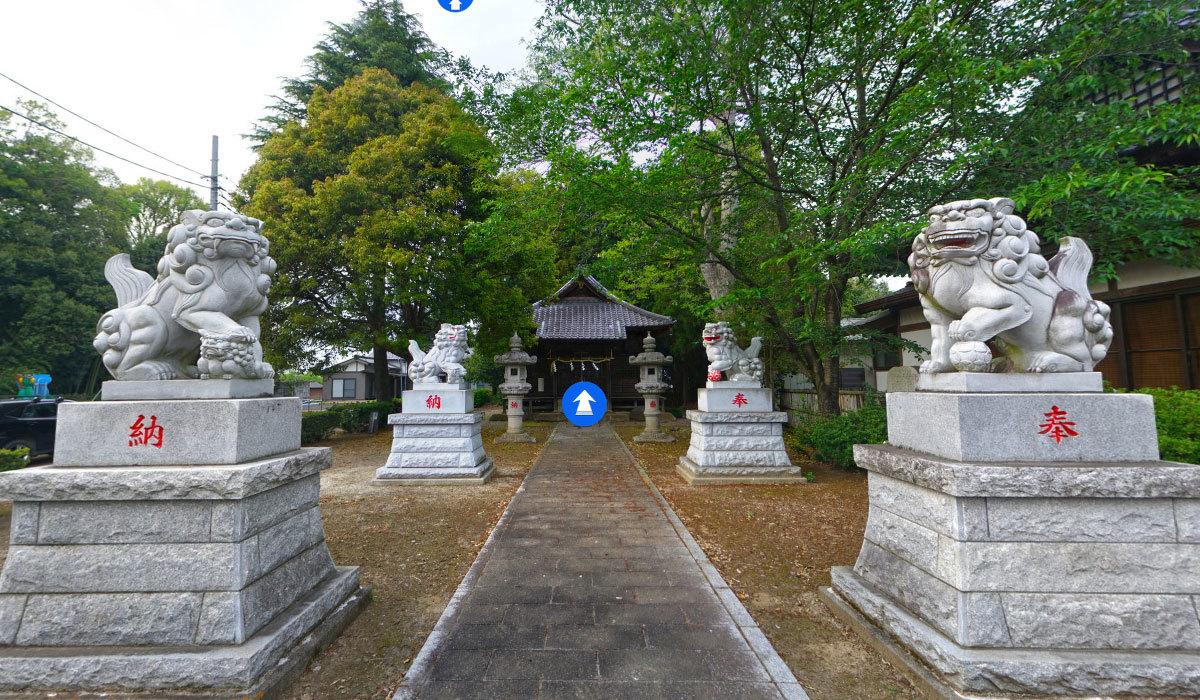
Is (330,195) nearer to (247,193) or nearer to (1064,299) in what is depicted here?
(247,193)

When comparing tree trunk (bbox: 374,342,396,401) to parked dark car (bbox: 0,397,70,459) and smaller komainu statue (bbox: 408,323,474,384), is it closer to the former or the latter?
parked dark car (bbox: 0,397,70,459)

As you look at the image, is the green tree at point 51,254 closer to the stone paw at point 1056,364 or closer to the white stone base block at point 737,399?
the white stone base block at point 737,399

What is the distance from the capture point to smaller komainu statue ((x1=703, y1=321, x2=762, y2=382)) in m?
7.99

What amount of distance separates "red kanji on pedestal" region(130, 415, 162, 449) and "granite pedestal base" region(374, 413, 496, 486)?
5207 millimetres

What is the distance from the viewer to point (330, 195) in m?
12.1

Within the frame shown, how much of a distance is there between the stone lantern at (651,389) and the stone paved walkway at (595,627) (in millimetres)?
7930

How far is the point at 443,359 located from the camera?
27.5ft

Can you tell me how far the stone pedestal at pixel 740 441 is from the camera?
7.72 metres

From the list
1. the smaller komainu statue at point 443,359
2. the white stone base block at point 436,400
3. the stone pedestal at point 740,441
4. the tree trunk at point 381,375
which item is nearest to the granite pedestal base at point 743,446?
the stone pedestal at point 740,441

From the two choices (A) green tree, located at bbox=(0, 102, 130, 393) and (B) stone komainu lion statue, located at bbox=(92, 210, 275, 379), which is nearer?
(B) stone komainu lion statue, located at bbox=(92, 210, 275, 379)

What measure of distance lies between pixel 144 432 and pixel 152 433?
5cm

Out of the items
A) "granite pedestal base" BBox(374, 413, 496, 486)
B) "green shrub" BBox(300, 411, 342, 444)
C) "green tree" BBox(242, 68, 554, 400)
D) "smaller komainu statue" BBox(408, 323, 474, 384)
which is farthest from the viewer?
"green shrub" BBox(300, 411, 342, 444)

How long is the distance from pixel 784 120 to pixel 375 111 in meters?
12.1

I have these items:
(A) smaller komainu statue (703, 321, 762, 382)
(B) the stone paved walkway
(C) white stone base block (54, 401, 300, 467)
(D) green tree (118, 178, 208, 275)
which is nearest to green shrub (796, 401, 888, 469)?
(A) smaller komainu statue (703, 321, 762, 382)
